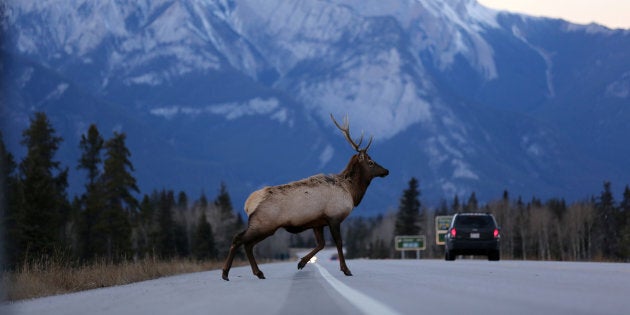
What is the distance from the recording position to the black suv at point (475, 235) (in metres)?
35.6

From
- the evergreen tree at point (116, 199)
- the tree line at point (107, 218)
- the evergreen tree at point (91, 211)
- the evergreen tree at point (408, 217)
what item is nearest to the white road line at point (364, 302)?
Answer: the tree line at point (107, 218)

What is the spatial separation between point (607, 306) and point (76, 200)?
3846 inches

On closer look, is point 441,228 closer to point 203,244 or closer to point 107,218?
point 203,244

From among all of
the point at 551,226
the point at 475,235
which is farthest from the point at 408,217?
the point at 475,235

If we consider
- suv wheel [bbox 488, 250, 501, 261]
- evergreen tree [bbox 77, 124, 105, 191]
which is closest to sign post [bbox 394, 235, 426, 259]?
evergreen tree [bbox 77, 124, 105, 191]

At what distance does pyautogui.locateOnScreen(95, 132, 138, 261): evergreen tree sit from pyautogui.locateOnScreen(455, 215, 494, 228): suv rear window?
151 feet

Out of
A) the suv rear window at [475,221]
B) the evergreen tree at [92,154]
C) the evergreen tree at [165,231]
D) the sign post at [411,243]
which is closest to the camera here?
the suv rear window at [475,221]

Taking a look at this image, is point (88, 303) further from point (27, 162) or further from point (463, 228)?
point (27, 162)

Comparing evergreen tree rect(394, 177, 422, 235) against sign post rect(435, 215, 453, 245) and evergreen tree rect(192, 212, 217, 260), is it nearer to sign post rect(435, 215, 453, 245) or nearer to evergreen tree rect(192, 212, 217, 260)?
evergreen tree rect(192, 212, 217, 260)

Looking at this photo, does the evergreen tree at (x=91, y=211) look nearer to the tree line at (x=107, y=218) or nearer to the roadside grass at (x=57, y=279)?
the tree line at (x=107, y=218)

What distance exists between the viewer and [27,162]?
79000mm

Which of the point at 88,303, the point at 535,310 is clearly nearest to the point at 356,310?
the point at 535,310

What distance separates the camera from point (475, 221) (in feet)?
118

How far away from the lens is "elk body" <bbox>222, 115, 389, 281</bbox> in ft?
54.0
